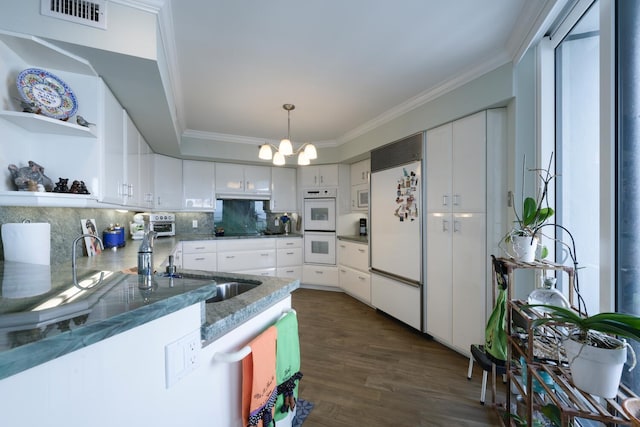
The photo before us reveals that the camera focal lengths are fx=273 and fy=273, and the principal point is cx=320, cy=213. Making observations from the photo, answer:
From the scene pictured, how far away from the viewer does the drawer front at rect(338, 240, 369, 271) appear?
3.82m

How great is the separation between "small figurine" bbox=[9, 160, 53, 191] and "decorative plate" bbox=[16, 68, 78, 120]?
0.30 m

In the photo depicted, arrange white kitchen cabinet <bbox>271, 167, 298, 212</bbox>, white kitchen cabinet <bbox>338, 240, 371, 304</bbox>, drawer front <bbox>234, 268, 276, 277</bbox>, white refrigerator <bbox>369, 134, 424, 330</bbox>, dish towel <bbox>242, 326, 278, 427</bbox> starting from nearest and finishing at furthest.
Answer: dish towel <bbox>242, 326, 278, 427</bbox> → white refrigerator <bbox>369, 134, 424, 330</bbox> → white kitchen cabinet <bbox>338, 240, 371, 304</bbox> → drawer front <bbox>234, 268, 276, 277</bbox> → white kitchen cabinet <bbox>271, 167, 298, 212</bbox>

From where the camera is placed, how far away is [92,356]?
0.58m

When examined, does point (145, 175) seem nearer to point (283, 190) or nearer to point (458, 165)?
point (283, 190)

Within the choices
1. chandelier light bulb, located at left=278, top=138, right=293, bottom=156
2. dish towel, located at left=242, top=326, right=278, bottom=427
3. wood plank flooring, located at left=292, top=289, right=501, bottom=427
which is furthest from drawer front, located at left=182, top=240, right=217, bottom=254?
dish towel, located at left=242, top=326, right=278, bottom=427

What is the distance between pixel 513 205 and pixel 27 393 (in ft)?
8.19

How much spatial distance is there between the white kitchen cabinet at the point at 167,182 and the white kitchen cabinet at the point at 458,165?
3506 mm

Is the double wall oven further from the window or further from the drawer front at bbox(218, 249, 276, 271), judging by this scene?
the window

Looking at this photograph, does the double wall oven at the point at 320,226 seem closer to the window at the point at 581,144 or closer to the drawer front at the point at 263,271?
the drawer front at the point at 263,271

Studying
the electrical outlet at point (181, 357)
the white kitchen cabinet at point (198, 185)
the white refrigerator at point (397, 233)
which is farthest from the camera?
the white kitchen cabinet at point (198, 185)

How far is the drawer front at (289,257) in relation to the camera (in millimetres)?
4543

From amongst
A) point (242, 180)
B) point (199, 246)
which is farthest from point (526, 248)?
A: point (242, 180)

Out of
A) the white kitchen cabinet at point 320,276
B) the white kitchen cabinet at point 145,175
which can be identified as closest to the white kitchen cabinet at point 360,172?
the white kitchen cabinet at point 320,276

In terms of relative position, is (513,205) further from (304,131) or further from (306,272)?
(306,272)
